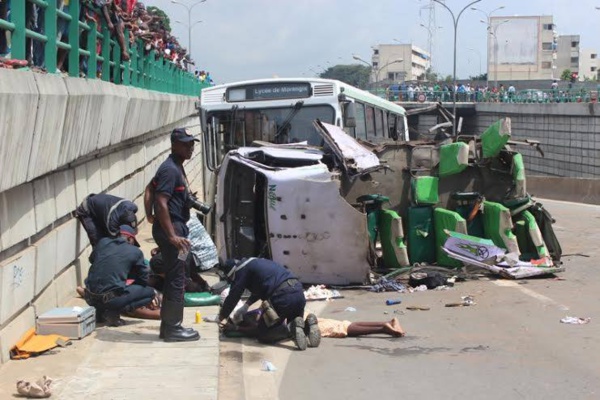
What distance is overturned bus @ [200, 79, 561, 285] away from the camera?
1123cm

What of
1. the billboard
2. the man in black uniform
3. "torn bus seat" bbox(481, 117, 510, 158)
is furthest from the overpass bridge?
the billboard

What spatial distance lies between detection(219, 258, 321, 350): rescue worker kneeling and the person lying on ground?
25cm

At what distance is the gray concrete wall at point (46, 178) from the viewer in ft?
20.2

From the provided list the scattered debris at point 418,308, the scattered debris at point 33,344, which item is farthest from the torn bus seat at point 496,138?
the scattered debris at point 33,344

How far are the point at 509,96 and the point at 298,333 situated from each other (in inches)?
2034

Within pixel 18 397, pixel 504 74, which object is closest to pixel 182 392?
pixel 18 397

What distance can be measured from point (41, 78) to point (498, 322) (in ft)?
18.6

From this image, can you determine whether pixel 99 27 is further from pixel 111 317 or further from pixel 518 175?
pixel 518 175


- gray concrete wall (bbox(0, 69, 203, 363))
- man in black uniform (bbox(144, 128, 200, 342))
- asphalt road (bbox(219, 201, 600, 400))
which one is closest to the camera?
gray concrete wall (bbox(0, 69, 203, 363))

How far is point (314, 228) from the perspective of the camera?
36.8 feet

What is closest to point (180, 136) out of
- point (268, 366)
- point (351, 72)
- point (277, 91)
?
point (268, 366)

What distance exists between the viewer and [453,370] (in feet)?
24.1

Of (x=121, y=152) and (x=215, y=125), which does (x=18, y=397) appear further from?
(x=215, y=125)

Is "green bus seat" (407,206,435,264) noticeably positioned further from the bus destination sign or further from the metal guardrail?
the metal guardrail
